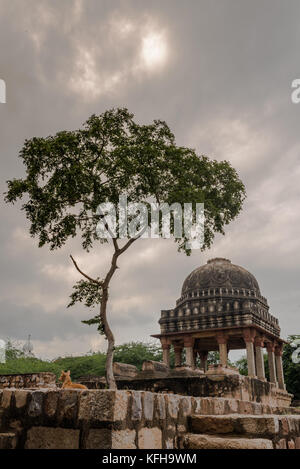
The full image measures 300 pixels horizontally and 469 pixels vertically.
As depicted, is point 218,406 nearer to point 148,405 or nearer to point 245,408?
point 245,408

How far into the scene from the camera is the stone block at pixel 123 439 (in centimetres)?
269

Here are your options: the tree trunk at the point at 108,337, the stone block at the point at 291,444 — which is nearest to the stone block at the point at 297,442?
the stone block at the point at 291,444

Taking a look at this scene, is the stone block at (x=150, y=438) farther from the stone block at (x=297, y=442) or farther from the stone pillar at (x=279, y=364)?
the stone pillar at (x=279, y=364)

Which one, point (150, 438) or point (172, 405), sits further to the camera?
point (172, 405)

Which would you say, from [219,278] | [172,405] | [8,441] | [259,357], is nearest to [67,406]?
[8,441]

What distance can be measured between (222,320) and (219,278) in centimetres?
429

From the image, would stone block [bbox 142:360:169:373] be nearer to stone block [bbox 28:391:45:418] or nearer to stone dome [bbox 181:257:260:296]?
stone block [bbox 28:391:45:418]

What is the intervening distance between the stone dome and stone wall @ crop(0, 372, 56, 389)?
14.3m

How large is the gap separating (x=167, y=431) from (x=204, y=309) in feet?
57.2

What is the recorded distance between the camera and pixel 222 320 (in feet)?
64.0

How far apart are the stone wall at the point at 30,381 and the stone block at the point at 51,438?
23.5ft

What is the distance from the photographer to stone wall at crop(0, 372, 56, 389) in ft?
32.3
